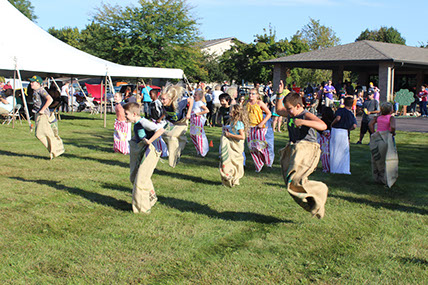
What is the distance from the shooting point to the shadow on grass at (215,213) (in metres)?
6.13

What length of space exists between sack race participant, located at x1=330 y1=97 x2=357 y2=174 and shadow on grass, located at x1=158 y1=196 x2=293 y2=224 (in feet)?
12.5

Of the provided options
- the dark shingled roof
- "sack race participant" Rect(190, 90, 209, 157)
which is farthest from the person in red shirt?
"sack race participant" Rect(190, 90, 209, 157)

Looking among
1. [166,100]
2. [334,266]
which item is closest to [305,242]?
[334,266]

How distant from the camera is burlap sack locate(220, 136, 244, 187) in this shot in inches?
312

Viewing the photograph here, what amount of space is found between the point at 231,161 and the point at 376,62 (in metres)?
24.5

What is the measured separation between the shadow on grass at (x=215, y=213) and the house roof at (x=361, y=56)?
24.8 metres

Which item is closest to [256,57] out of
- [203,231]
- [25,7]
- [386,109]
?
[386,109]

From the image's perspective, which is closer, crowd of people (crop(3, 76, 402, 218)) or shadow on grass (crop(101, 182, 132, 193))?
crowd of people (crop(3, 76, 402, 218))

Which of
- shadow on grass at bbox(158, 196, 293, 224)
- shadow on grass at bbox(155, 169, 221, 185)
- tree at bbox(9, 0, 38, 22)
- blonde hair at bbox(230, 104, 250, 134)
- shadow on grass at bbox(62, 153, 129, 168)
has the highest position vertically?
tree at bbox(9, 0, 38, 22)

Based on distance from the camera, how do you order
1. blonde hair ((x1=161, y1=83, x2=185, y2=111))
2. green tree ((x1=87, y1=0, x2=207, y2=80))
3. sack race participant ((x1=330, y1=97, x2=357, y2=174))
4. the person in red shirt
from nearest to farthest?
1. blonde hair ((x1=161, y1=83, x2=185, y2=111))
2. sack race participant ((x1=330, y1=97, x2=357, y2=174))
3. the person in red shirt
4. green tree ((x1=87, y1=0, x2=207, y2=80))

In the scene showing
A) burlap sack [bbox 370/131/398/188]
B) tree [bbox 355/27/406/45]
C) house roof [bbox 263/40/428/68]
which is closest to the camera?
burlap sack [bbox 370/131/398/188]

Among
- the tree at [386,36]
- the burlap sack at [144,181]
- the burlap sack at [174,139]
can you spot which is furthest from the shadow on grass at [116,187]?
the tree at [386,36]

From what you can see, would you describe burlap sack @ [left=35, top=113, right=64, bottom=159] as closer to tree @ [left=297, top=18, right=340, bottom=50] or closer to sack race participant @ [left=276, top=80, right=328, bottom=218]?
sack race participant @ [left=276, top=80, right=328, bottom=218]

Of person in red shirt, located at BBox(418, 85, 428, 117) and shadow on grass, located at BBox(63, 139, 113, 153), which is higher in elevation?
person in red shirt, located at BBox(418, 85, 428, 117)
